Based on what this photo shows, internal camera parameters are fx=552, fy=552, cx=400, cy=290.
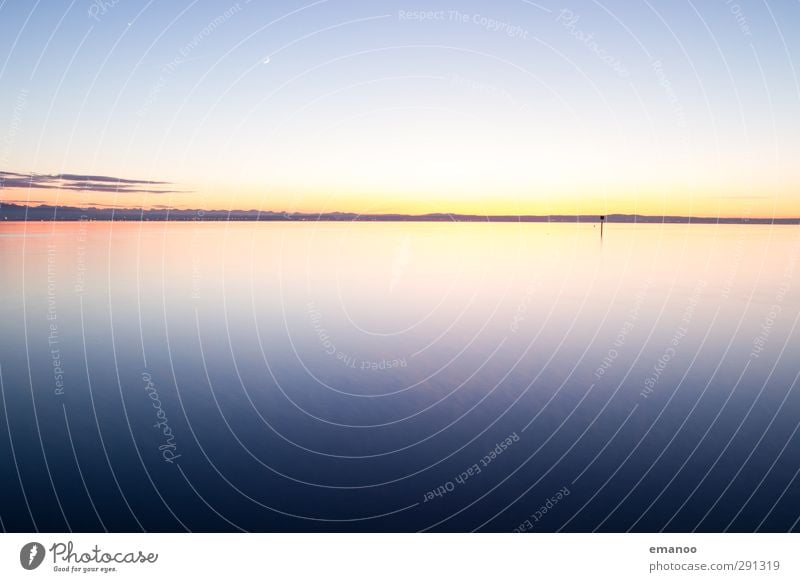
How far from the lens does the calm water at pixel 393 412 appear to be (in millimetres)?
8570

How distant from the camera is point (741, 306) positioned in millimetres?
23625

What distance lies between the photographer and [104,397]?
12500mm

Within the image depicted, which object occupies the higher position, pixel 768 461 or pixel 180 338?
pixel 180 338

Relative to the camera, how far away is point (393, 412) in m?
12.1

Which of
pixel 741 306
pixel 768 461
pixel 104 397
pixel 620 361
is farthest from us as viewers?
pixel 741 306

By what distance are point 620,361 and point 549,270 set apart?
72.4 ft

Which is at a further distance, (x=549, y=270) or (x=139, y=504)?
(x=549, y=270)

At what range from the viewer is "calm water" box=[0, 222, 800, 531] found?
28.1 feet

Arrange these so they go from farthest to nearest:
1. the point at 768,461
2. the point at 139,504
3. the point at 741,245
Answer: the point at 741,245, the point at 768,461, the point at 139,504

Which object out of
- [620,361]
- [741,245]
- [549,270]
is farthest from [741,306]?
[741,245]
